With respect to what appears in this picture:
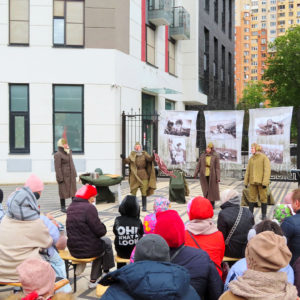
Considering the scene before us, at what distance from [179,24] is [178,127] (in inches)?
394

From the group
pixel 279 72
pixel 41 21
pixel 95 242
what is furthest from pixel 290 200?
pixel 279 72

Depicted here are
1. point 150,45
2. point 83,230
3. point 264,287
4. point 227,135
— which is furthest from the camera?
point 150,45

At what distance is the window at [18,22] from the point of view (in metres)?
16.6

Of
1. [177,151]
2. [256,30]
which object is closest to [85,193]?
[177,151]

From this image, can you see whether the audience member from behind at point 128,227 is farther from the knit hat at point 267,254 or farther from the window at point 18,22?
the window at point 18,22

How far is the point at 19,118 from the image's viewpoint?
1662cm

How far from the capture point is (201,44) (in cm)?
2748

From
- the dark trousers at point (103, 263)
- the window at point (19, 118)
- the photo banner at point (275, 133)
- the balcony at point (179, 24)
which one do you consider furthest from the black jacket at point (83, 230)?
the balcony at point (179, 24)

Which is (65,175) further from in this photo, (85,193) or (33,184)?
(85,193)

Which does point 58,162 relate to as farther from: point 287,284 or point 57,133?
point 287,284

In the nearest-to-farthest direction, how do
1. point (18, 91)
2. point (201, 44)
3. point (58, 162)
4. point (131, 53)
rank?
point (58, 162) < point (18, 91) < point (131, 53) < point (201, 44)

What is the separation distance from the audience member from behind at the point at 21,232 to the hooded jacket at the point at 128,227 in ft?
3.67

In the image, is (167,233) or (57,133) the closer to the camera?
(167,233)

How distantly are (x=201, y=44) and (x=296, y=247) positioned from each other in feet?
81.5
